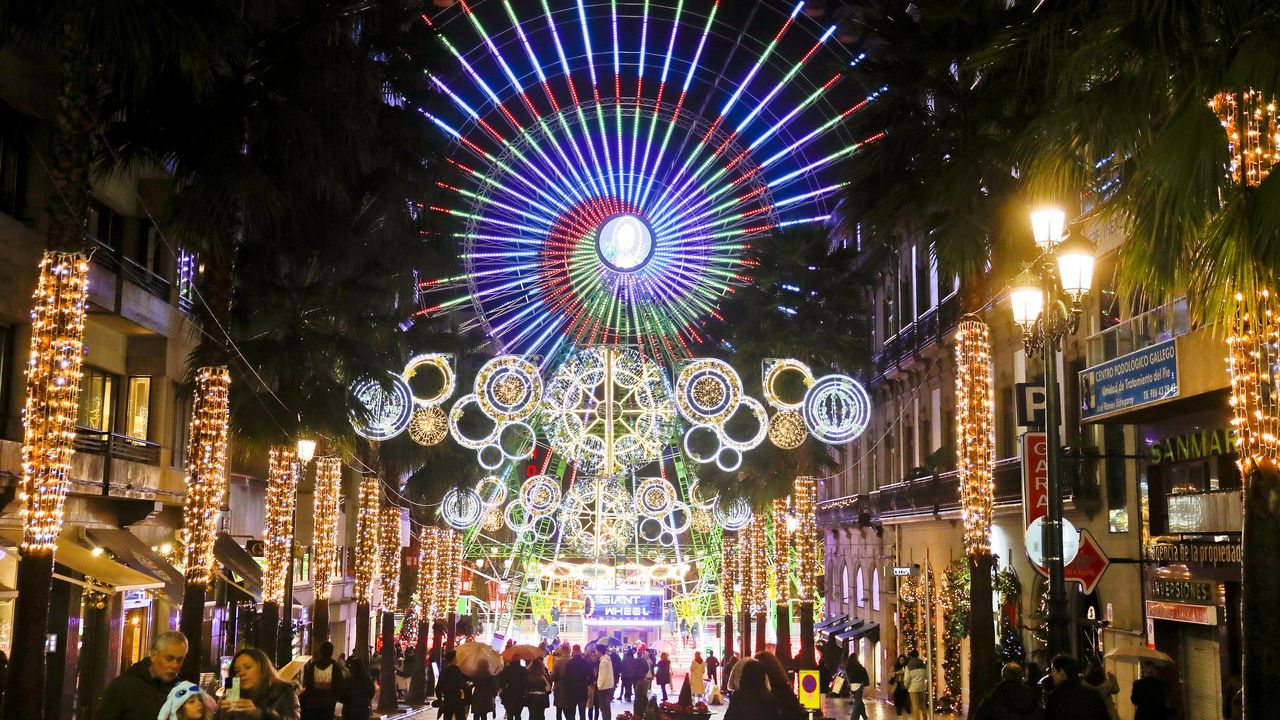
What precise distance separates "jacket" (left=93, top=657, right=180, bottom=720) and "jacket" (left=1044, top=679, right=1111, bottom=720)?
23.6 ft

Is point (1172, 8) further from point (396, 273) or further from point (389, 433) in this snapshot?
point (396, 273)

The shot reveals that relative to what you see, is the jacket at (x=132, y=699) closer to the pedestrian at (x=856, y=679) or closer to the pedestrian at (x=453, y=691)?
the pedestrian at (x=453, y=691)

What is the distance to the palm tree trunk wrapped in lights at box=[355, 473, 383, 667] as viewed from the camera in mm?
36000

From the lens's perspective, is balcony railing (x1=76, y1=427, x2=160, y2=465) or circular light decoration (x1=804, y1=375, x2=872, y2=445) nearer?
balcony railing (x1=76, y1=427, x2=160, y2=465)

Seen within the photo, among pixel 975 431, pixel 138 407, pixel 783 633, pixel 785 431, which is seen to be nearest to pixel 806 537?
pixel 783 633

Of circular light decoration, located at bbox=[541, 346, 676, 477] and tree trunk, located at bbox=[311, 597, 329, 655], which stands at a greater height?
circular light decoration, located at bbox=[541, 346, 676, 477]

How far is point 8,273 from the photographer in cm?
2292

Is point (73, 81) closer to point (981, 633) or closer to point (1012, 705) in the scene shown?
point (1012, 705)

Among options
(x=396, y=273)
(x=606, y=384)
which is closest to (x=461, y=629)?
(x=606, y=384)

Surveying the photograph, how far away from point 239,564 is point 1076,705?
92.2 ft

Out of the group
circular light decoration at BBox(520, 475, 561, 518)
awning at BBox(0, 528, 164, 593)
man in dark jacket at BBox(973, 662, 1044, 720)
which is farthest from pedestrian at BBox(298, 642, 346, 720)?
circular light decoration at BBox(520, 475, 561, 518)

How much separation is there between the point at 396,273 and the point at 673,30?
15827 millimetres

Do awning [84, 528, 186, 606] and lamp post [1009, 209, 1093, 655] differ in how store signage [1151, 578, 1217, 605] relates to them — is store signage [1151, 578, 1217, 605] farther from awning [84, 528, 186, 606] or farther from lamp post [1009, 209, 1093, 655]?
awning [84, 528, 186, 606]

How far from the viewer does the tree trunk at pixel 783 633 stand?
40000 millimetres
